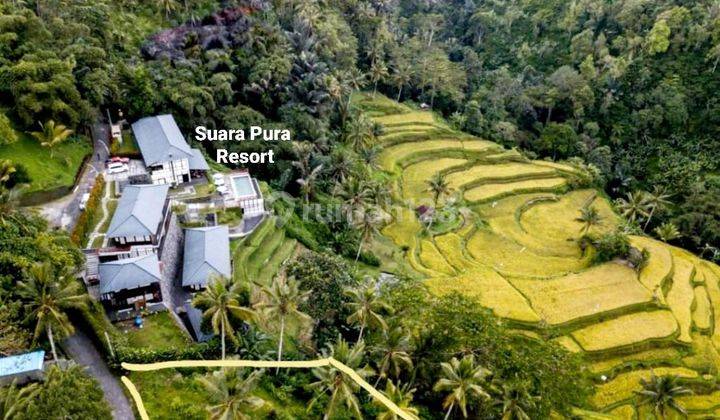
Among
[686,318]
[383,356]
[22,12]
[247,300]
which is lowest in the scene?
[686,318]

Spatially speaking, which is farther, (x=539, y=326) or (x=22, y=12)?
(x=22, y=12)

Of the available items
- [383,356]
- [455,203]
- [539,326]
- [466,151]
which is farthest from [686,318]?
[466,151]

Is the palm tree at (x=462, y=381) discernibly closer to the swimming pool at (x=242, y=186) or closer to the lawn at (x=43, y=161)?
the swimming pool at (x=242, y=186)

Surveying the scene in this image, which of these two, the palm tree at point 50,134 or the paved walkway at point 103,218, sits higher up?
the palm tree at point 50,134

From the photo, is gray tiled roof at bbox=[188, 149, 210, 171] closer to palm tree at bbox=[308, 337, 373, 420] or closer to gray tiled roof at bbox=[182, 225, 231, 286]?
gray tiled roof at bbox=[182, 225, 231, 286]

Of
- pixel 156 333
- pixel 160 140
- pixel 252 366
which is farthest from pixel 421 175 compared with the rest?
pixel 156 333

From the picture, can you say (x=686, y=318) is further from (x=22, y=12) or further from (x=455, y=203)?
(x=22, y=12)

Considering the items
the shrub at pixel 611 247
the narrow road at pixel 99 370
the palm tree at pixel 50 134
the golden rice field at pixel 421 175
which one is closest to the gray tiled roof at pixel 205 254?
the narrow road at pixel 99 370
